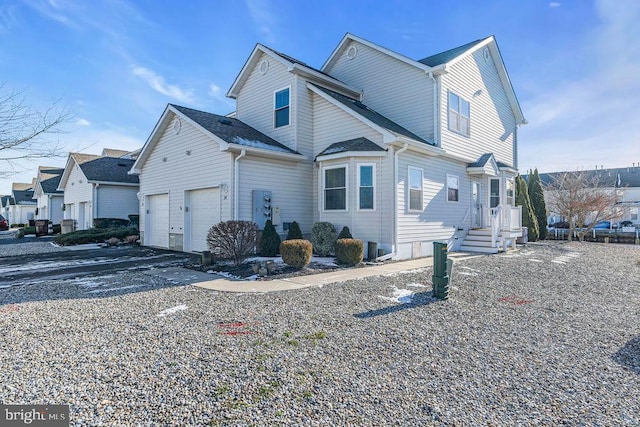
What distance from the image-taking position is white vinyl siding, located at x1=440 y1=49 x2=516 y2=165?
13.4 metres

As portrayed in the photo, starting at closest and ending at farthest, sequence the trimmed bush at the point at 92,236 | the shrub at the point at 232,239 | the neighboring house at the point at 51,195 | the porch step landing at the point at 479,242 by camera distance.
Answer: the shrub at the point at 232,239
the porch step landing at the point at 479,242
the trimmed bush at the point at 92,236
the neighboring house at the point at 51,195

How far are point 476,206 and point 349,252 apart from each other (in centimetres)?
844

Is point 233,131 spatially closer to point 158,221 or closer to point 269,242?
point 269,242

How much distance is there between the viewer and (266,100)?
1450 centimetres

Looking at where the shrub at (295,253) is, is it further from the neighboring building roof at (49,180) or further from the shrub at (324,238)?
the neighboring building roof at (49,180)

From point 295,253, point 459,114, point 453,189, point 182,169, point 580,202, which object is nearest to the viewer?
point 295,253

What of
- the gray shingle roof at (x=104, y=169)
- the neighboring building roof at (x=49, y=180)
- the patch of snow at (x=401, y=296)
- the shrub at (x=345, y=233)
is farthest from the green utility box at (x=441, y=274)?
the neighboring building roof at (x=49, y=180)

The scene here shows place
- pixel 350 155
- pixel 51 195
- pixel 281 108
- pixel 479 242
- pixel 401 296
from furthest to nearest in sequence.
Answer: pixel 51 195 → pixel 479 242 → pixel 281 108 → pixel 350 155 → pixel 401 296

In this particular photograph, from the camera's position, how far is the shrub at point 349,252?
10117mm

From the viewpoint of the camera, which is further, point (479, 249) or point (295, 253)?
point (479, 249)

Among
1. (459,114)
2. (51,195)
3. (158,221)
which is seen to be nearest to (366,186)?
(459,114)

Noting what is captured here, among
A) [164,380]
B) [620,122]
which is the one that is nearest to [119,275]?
[164,380]

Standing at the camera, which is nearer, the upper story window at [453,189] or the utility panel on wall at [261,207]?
the utility panel on wall at [261,207]

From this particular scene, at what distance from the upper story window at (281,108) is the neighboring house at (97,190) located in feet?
45.3
